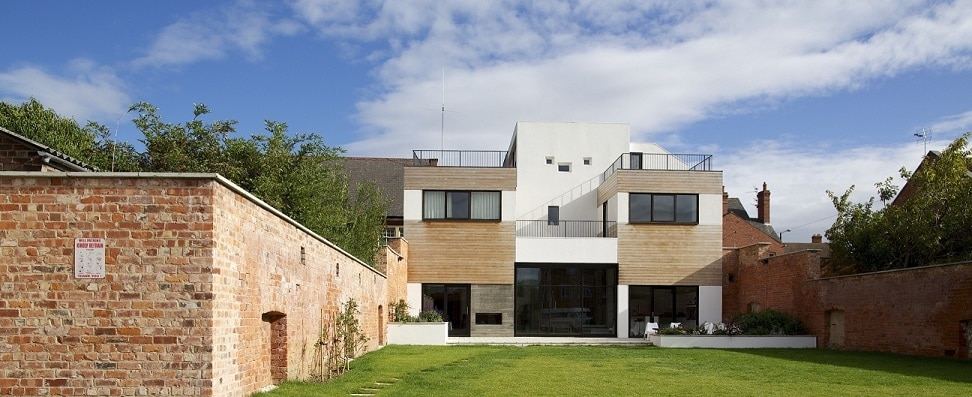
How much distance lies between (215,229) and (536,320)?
1002 inches

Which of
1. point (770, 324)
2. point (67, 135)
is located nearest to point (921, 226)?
point (770, 324)

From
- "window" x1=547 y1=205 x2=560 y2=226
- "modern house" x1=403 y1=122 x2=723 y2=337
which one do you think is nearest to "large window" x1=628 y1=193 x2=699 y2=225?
"modern house" x1=403 y1=122 x2=723 y2=337

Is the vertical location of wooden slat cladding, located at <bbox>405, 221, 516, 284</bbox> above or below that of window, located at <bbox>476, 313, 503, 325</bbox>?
above

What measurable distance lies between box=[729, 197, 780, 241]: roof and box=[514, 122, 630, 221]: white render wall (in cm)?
1286

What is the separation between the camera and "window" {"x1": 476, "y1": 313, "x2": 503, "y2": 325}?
1314 inches

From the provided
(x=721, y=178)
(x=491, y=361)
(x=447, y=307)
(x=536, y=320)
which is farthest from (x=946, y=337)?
(x=447, y=307)

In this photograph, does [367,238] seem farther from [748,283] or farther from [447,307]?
[748,283]

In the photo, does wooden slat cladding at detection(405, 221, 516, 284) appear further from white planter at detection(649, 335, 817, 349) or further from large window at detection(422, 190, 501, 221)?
white planter at detection(649, 335, 817, 349)

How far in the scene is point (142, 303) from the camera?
9.00 meters

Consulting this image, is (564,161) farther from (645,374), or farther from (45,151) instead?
(45,151)

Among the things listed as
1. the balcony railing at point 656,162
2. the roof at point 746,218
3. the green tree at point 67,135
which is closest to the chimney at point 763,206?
the roof at point 746,218

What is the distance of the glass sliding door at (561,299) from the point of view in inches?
1328

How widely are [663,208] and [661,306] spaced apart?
153 inches

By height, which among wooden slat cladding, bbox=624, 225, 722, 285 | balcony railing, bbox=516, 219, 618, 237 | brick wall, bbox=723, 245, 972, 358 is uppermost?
balcony railing, bbox=516, 219, 618, 237
